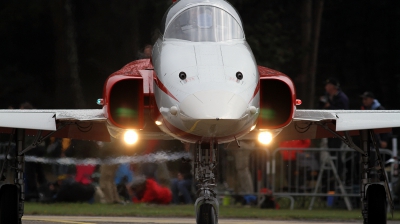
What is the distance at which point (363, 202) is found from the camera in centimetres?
996

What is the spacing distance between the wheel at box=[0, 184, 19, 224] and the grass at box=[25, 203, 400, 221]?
348 centimetres

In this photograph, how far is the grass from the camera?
1308 cm

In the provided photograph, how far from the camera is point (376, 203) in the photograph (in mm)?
9852

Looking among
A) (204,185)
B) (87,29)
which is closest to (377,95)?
(87,29)

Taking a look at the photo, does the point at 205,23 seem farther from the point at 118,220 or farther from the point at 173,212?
the point at 173,212

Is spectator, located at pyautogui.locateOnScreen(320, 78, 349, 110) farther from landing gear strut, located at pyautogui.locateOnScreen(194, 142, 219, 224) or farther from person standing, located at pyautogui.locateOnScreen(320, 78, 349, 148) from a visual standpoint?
landing gear strut, located at pyautogui.locateOnScreen(194, 142, 219, 224)

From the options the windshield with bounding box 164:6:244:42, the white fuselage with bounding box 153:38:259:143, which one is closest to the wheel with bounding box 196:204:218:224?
the white fuselage with bounding box 153:38:259:143

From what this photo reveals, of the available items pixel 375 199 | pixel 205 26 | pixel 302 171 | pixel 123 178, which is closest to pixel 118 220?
pixel 123 178

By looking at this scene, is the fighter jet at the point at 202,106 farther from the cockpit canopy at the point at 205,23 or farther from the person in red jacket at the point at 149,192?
the person in red jacket at the point at 149,192

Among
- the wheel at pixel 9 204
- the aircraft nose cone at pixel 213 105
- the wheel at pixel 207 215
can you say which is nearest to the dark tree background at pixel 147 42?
the wheel at pixel 9 204

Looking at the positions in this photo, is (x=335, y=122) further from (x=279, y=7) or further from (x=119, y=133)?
(x=279, y=7)

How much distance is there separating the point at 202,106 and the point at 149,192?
7.45 metres

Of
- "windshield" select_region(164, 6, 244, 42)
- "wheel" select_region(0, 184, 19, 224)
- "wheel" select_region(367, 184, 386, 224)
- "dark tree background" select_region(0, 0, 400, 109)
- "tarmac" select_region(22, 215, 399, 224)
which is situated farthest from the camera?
"dark tree background" select_region(0, 0, 400, 109)

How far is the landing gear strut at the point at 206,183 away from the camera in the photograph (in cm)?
848
